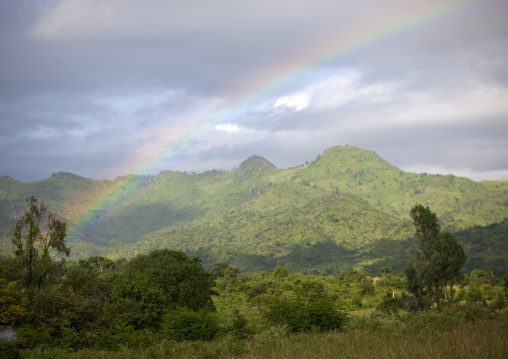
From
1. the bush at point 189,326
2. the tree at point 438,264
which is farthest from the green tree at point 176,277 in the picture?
the tree at point 438,264

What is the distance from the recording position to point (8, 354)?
13.5m

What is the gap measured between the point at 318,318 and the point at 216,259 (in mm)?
158861

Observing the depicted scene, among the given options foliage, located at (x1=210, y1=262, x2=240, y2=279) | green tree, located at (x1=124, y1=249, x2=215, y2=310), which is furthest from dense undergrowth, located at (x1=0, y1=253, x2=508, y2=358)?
foliage, located at (x1=210, y1=262, x2=240, y2=279)

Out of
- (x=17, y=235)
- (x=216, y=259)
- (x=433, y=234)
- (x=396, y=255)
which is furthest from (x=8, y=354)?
(x=216, y=259)

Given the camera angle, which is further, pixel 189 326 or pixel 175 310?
pixel 175 310

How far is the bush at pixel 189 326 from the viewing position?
2189 centimetres

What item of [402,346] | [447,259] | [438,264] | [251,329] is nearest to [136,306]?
[251,329]

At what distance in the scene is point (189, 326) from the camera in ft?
74.0

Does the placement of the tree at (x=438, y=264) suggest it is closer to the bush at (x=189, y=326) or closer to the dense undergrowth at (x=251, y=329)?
the dense undergrowth at (x=251, y=329)

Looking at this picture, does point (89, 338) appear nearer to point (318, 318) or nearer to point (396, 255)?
point (318, 318)

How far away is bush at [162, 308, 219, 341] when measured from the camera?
21.9 metres

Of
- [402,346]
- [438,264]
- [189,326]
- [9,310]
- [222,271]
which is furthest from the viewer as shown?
[222,271]

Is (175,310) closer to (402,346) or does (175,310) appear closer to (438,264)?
(402,346)

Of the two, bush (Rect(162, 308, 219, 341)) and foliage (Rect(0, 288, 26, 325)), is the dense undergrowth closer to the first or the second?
bush (Rect(162, 308, 219, 341))
